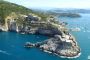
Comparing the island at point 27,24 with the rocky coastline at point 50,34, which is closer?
the rocky coastline at point 50,34

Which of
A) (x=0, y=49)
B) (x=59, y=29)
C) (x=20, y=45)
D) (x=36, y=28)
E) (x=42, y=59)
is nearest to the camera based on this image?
(x=42, y=59)

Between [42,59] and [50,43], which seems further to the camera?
[50,43]

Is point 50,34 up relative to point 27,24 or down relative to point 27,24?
down

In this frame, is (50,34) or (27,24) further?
(27,24)

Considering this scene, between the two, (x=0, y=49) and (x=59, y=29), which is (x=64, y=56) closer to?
(x=0, y=49)

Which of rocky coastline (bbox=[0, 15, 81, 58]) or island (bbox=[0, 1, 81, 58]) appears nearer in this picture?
rocky coastline (bbox=[0, 15, 81, 58])

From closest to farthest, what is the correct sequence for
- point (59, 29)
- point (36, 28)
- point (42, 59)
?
point (42, 59) < point (59, 29) < point (36, 28)

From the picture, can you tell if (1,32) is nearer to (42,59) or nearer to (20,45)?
(20,45)

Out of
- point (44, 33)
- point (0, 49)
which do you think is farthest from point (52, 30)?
point (0, 49)
